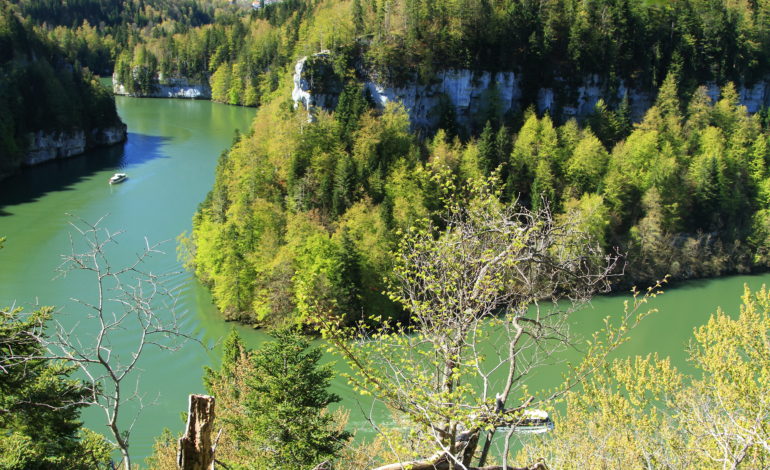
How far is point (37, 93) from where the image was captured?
57.3 metres

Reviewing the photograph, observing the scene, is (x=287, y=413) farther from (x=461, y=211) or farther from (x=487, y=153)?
(x=487, y=153)

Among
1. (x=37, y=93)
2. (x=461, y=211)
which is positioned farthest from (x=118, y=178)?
(x=461, y=211)

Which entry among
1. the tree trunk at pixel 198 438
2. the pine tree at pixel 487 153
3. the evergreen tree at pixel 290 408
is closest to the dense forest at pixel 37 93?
the pine tree at pixel 487 153

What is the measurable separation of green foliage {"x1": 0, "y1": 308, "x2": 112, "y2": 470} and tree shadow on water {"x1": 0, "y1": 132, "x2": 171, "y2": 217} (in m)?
35.2

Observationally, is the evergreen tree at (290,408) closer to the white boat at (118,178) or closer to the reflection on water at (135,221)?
the reflection on water at (135,221)

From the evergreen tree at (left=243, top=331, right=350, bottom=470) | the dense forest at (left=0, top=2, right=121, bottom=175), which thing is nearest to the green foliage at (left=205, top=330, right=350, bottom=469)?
the evergreen tree at (left=243, top=331, right=350, bottom=470)

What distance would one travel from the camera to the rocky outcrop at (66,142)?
54.3 m

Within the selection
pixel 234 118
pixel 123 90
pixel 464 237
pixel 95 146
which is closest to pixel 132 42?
pixel 123 90

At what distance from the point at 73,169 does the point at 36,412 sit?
48.9 metres

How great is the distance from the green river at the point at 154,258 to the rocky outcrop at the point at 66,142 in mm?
1234

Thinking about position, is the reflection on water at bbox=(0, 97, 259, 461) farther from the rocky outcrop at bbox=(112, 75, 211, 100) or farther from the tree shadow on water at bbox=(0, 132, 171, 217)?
the rocky outcrop at bbox=(112, 75, 211, 100)

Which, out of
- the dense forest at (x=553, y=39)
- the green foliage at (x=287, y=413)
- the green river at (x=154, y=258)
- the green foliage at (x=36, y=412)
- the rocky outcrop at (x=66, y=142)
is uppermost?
the dense forest at (x=553, y=39)

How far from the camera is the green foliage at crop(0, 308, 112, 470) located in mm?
8359

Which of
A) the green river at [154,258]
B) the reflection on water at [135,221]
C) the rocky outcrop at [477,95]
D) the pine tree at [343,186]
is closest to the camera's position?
the reflection on water at [135,221]
